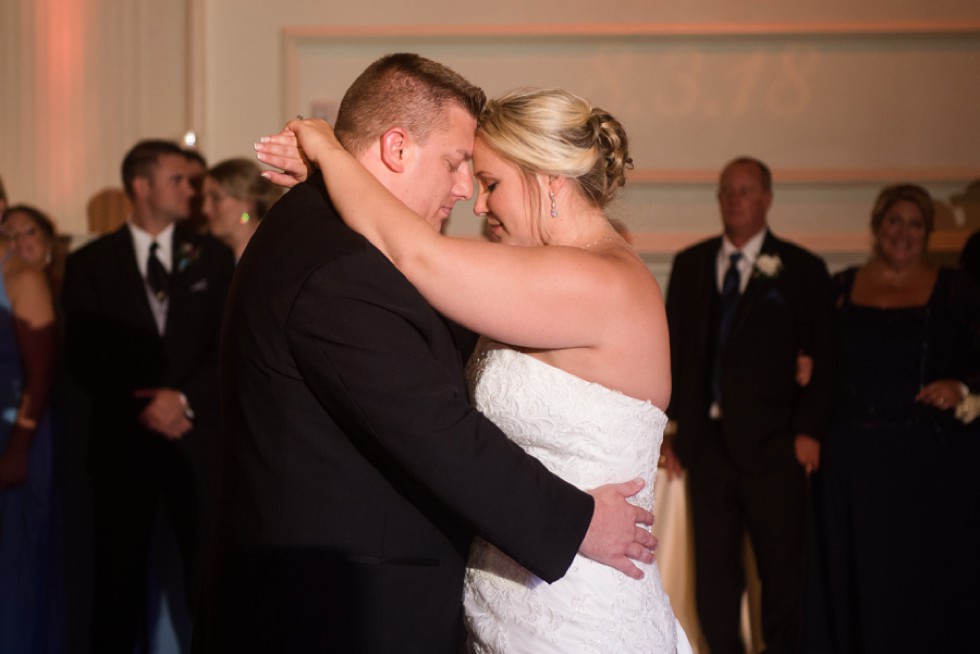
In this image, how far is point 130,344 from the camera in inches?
186

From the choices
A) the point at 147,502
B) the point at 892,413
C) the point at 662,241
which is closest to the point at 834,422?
the point at 892,413

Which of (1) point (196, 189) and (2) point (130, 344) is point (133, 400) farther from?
(1) point (196, 189)

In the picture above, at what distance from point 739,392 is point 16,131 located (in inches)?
164

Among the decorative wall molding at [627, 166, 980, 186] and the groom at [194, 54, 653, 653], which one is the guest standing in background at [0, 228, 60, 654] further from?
the decorative wall molding at [627, 166, 980, 186]

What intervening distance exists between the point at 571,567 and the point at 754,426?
2785 mm

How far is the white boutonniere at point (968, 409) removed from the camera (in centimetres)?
500

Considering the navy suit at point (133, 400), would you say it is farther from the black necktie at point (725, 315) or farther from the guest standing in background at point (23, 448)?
the black necktie at point (725, 315)

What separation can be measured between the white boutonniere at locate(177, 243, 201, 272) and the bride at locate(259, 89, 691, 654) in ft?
8.09

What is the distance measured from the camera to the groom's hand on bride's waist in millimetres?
2336

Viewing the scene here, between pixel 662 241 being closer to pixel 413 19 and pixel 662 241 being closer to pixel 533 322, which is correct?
pixel 413 19

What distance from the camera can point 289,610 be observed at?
7.25 ft

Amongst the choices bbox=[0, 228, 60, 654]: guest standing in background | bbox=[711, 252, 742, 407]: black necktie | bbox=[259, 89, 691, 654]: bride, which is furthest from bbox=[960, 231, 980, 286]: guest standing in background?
bbox=[0, 228, 60, 654]: guest standing in background

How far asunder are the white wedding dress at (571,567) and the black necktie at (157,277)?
2626 mm

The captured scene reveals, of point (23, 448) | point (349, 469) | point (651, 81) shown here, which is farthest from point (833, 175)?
point (349, 469)
